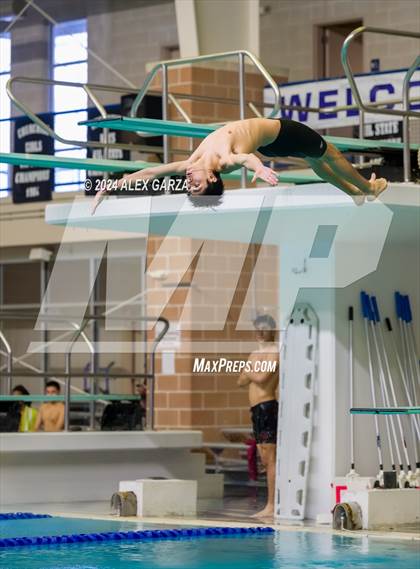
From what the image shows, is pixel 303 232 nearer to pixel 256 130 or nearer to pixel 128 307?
pixel 256 130

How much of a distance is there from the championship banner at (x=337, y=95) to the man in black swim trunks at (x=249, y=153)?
8.74 meters

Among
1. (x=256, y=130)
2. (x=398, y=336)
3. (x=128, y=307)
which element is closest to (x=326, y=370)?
(x=398, y=336)

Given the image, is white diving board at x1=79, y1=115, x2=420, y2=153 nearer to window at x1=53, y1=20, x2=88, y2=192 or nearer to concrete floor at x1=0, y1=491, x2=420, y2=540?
concrete floor at x1=0, y1=491, x2=420, y2=540

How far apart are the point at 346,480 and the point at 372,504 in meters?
0.52

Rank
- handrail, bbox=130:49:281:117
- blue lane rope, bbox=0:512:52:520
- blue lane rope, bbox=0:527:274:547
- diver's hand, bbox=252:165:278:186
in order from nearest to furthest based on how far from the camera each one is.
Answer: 1. diver's hand, bbox=252:165:278:186
2. handrail, bbox=130:49:281:117
3. blue lane rope, bbox=0:527:274:547
4. blue lane rope, bbox=0:512:52:520

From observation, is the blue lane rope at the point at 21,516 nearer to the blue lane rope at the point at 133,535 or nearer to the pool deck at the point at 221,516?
the pool deck at the point at 221,516

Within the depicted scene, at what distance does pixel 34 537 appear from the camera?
35.5ft

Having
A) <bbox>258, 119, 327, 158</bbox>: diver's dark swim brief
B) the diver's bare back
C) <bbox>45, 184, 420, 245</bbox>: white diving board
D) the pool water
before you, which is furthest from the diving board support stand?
the diver's bare back

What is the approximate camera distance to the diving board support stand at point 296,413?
12.4 m

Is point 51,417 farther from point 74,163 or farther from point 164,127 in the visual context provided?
point 164,127

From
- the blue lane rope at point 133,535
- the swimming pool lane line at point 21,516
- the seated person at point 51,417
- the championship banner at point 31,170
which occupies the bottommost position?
the blue lane rope at point 133,535

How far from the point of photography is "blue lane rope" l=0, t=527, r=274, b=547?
10.6 meters

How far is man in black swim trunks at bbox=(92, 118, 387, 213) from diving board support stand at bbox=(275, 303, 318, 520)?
4.78m

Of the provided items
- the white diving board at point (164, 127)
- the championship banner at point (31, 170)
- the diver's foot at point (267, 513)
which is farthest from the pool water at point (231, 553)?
the championship banner at point (31, 170)
